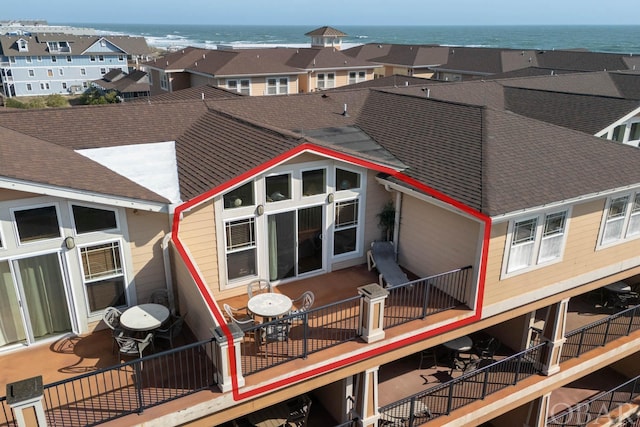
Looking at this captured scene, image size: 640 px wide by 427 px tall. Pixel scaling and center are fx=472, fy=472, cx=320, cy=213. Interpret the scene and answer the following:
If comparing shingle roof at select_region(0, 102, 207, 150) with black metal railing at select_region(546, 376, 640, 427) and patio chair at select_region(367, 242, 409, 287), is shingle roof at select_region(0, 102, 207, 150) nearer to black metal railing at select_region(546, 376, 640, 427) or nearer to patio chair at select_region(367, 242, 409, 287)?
patio chair at select_region(367, 242, 409, 287)

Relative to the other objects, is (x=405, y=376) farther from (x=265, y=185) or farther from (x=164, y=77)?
(x=164, y=77)

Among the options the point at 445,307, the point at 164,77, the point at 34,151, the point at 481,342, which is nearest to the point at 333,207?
the point at 445,307

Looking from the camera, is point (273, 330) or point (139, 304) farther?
point (139, 304)

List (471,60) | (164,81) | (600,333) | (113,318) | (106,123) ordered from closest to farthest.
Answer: (113,318), (106,123), (600,333), (164,81), (471,60)

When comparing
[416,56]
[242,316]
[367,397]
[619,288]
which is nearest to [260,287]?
[242,316]

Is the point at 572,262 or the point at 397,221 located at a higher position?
the point at 397,221

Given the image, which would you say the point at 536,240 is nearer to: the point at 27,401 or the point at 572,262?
the point at 572,262
